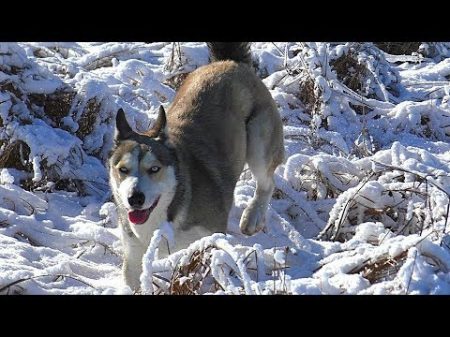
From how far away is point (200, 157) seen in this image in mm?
5582

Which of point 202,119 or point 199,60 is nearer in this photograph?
point 202,119

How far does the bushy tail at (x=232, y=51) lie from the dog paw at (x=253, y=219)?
129cm

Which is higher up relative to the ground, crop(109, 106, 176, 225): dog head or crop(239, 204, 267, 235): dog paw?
crop(109, 106, 176, 225): dog head

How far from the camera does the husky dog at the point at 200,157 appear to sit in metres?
5.02

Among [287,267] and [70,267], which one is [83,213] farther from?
[287,267]

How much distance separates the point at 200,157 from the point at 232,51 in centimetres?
133

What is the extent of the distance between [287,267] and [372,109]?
4.29 meters

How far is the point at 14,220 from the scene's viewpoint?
580cm

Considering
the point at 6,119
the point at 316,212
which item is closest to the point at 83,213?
the point at 6,119

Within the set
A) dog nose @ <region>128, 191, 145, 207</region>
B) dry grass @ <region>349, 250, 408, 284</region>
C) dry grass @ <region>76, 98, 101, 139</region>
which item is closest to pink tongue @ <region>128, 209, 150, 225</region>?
dog nose @ <region>128, 191, 145, 207</region>

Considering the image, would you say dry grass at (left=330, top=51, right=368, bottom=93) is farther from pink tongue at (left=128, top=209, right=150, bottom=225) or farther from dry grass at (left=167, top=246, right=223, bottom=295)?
dry grass at (left=167, top=246, right=223, bottom=295)

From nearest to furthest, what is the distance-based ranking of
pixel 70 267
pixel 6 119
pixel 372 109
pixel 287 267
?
pixel 287 267
pixel 70 267
pixel 6 119
pixel 372 109

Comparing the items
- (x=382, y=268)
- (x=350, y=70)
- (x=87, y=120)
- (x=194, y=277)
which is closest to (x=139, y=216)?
(x=194, y=277)

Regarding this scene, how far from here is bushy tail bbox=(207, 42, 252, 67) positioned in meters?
6.52
